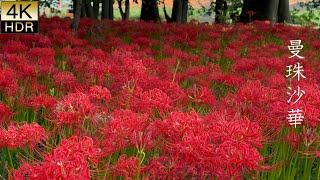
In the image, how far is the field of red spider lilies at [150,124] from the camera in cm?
250

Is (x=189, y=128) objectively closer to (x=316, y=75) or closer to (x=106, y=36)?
(x=316, y=75)

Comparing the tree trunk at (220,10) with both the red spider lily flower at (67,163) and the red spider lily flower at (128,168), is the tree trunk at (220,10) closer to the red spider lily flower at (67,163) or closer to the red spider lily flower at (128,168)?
the red spider lily flower at (128,168)

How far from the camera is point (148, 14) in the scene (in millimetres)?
23953

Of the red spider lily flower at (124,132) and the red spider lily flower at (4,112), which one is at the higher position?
the red spider lily flower at (124,132)

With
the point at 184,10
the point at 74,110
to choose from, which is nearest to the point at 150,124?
the point at 74,110

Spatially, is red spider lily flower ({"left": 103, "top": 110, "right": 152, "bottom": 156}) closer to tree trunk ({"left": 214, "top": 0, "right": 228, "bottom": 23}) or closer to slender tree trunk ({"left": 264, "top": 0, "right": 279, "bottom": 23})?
slender tree trunk ({"left": 264, "top": 0, "right": 279, "bottom": 23})

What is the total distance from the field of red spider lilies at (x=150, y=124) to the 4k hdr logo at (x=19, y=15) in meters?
0.61

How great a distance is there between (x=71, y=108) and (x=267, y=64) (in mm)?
3420

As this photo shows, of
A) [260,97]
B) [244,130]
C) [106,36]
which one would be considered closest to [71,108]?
[244,130]

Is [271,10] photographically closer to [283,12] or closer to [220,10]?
[220,10]

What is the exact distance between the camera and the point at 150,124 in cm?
301

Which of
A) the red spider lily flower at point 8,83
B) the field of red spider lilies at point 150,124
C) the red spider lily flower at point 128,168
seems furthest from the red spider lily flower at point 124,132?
the red spider lily flower at point 8,83

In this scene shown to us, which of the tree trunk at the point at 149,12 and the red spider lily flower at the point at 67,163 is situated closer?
the red spider lily flower at the point at 67,163

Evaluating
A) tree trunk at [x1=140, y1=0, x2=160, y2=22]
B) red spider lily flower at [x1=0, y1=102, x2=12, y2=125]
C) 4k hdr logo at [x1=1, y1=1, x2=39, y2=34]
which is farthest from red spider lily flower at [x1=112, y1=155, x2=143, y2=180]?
tree trunk at [x1=140, y1=0, x2=160, y2=22]
